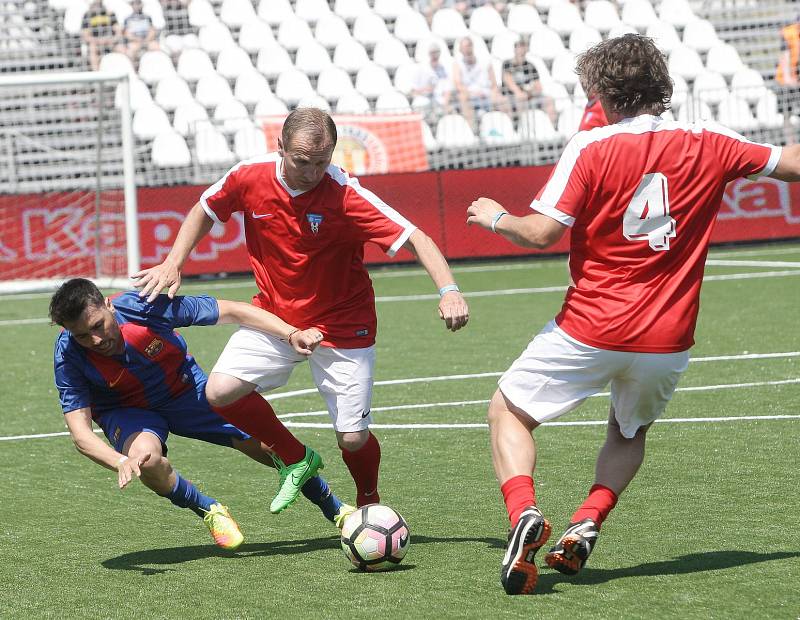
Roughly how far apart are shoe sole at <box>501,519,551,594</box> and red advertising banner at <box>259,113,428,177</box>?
13596 mm

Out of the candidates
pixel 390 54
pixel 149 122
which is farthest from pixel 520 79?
pixel 149 122

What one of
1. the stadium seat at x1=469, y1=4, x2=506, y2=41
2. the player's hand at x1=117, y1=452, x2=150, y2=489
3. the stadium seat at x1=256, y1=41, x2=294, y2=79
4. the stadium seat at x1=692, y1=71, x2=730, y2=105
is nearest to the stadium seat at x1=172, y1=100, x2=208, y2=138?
the stadium seat at x1=256, y1=41, x2=294, y2=79

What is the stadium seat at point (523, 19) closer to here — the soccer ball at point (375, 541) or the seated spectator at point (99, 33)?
the seated spectator at point (99, 33)

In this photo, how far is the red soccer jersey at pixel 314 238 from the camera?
527 centimetres

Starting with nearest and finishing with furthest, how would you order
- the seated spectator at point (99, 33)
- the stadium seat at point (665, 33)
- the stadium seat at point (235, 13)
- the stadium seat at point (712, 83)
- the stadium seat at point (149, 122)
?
the stadium seat at point (149, 122) < the stadium seat at point (712, 83) < the seated spectator at point (99, 33) < the stadium seat at point (235, 13) < the stadium seat at point (665, 33)

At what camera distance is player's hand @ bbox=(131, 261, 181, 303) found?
5207 millimetres

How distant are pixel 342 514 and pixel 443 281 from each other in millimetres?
1137

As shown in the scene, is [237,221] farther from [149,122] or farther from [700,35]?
[700,35]

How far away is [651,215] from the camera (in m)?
4.39

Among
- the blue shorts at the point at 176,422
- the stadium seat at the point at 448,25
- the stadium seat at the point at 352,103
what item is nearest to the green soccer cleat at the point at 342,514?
the blue shorts at the point at 176,422

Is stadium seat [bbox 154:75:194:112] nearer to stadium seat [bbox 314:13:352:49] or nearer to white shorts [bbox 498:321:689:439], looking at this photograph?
stadium seat [bbox 314:13:352:49]

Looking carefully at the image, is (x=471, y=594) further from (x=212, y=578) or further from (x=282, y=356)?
(x=282, y=356)

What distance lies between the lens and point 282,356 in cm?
545

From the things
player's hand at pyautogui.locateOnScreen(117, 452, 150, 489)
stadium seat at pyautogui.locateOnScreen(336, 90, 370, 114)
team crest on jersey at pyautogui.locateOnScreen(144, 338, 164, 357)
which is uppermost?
stadium seat at pyautogui.locateOnScreen(336, 90, 370, 114)
